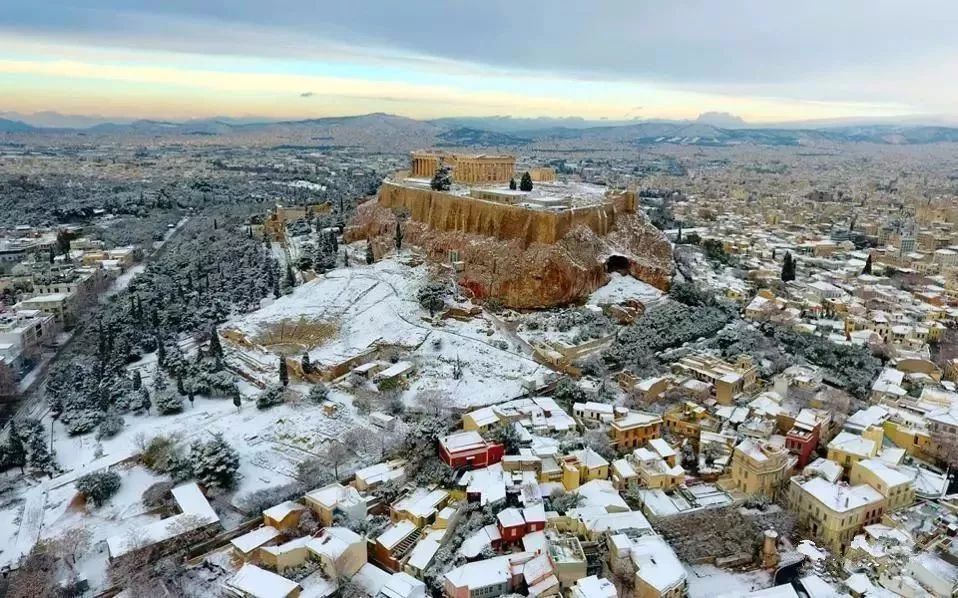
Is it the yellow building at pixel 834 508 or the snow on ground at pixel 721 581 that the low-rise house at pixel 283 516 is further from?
the yellow building at pixel 834 508

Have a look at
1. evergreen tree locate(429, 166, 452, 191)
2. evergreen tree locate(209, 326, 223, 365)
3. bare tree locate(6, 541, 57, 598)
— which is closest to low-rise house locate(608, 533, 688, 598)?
bare tree locate(6, 541, 57, 598)

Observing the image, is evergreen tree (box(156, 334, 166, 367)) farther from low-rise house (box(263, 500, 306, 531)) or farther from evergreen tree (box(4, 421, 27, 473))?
low-rise house (box(263, 500, 306, 531))

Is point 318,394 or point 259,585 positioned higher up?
point 318,394

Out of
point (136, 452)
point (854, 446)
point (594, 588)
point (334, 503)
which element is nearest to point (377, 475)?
point (334, 503)

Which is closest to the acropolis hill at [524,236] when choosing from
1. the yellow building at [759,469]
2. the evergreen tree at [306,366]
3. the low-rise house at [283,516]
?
the evergreen tree at [306,366]

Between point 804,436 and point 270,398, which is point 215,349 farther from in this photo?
point 804,436

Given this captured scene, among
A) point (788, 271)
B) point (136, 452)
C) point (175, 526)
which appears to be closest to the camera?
point (175, 526)

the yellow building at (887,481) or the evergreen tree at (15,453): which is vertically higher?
the yellow building at (887,481)
